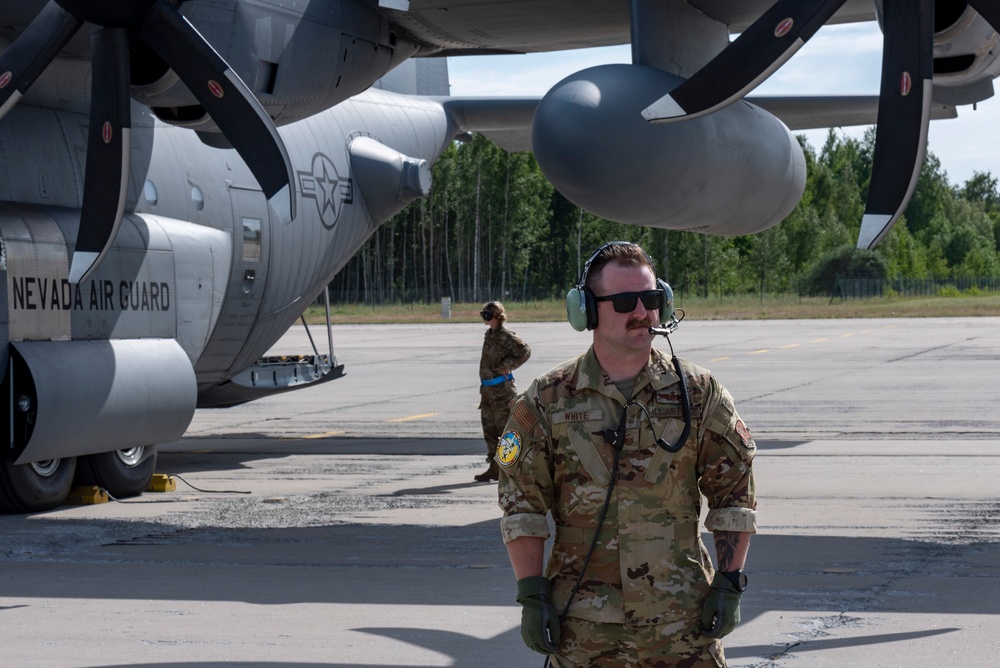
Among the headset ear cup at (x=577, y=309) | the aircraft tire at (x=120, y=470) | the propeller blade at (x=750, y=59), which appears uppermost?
the propeller blade at (x=750, y=59)

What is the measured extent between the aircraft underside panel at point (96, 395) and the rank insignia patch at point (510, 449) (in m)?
7.11

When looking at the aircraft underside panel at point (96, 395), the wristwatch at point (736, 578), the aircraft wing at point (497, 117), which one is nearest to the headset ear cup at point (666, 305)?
the wristwatch at point (736, 578)

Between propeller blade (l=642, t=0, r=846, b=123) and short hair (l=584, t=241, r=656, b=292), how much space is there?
13.9 feet

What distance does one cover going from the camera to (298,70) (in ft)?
30.7

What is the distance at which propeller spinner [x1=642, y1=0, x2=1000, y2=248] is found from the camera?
7859mm

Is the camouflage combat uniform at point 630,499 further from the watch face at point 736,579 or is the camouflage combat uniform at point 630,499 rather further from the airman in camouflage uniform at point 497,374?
the airman in camouflage uniform at point 497,374

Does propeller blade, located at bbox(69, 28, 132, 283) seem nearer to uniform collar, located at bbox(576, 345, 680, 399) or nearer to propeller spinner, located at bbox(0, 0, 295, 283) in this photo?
propeller spinner, located at bbox(0, 0, 295, 283)

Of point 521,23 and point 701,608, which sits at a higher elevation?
point 521,23

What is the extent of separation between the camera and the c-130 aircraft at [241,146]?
8.54 meters

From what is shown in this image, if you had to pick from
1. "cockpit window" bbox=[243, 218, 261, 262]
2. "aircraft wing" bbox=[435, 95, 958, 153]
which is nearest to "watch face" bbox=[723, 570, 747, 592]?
"aircraft wing" bbox=[435, 95, 958, 153]

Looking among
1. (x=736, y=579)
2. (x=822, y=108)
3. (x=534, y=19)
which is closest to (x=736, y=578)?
(x=736, y=579)

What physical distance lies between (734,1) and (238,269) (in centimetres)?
579

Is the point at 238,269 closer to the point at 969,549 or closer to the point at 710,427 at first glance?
the point at 969,549

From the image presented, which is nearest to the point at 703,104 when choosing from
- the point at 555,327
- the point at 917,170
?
the point at 917,170
